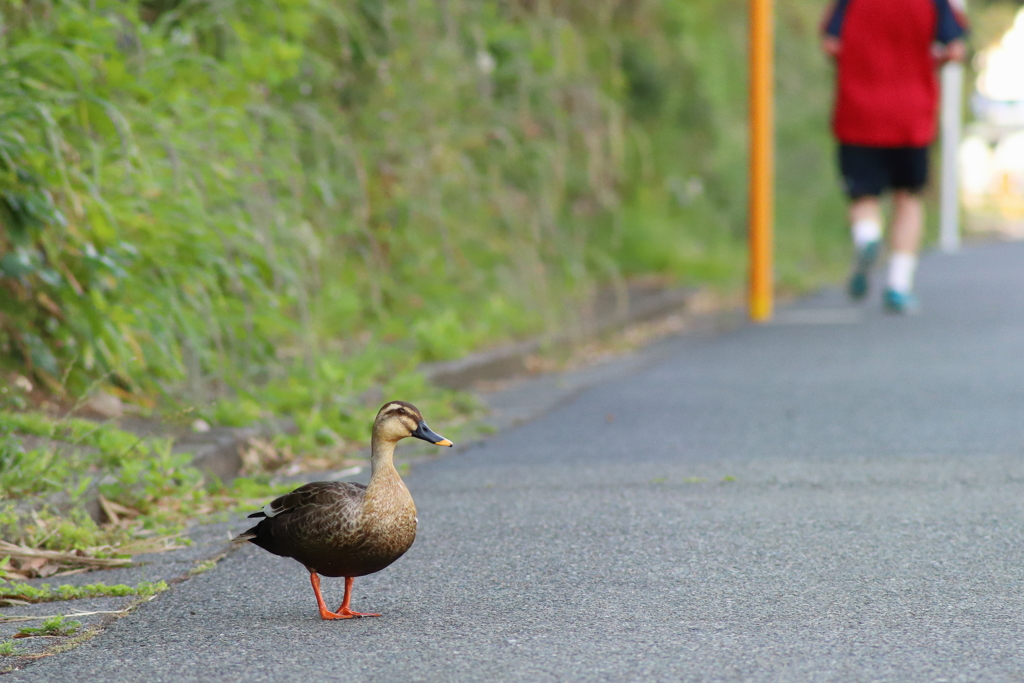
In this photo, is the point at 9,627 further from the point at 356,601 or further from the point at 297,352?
the point at 297,352

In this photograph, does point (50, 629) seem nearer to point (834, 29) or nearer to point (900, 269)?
point (900, 269)

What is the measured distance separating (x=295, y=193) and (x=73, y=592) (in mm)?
3153

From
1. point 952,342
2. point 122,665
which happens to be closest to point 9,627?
point 122,665

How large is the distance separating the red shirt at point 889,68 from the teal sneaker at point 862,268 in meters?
0.73

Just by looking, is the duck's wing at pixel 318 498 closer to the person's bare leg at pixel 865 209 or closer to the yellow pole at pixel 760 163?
the person's bare leg at pixel 865 209

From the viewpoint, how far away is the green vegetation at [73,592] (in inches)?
137

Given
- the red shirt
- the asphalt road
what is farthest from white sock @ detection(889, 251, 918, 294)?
the asphalt road

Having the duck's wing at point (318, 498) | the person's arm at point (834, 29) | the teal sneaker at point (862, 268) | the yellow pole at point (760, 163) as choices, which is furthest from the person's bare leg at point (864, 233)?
the duck's wing at point (318, 498)

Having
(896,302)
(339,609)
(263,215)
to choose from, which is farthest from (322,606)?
(896,302)

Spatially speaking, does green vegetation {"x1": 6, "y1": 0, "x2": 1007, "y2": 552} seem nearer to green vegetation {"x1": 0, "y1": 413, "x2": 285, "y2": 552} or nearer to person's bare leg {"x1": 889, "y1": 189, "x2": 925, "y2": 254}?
green vegetation {"x1": 0, "y1": 413, "x2": 285, "y2": 552}

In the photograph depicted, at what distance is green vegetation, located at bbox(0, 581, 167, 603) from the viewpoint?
3.47m

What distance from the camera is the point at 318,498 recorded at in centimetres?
321

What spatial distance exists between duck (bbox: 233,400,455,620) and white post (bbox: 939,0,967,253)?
704 inches

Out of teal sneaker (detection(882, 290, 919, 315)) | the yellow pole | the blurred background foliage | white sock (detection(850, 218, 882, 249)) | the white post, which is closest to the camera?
the blurred background foliage
